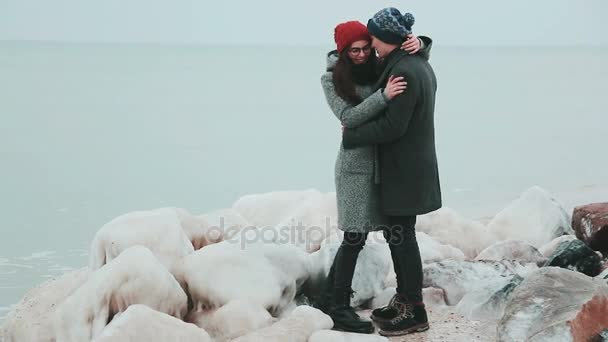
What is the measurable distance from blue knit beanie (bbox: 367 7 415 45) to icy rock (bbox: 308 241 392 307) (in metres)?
1.38

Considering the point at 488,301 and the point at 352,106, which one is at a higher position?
the point at 352,106

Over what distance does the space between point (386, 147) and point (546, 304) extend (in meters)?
1.02

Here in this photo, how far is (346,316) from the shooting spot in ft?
16.8

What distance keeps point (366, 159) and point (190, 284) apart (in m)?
1.18

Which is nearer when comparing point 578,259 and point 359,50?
point 359,50

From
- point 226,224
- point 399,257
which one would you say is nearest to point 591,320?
point 399,257

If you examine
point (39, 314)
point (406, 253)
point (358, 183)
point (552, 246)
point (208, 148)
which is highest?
point (358, 183)

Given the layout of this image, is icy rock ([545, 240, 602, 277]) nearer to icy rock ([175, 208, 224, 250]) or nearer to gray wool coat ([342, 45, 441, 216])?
gray wool coat ([342, 45, 441, 216])

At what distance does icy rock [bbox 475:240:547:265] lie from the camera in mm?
6520

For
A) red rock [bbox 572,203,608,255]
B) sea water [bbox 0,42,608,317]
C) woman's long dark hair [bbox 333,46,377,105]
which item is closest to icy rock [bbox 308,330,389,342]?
woman's long dark hair [bbox 333,46,377,105]

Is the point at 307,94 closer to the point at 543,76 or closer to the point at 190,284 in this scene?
the point at 543,76

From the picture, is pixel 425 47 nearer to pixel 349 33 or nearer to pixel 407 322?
pixel 349 33

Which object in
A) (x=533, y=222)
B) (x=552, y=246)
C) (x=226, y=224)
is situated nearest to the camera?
(x=226, y=224)

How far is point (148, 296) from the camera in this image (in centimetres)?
521
